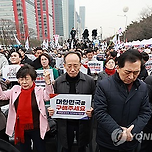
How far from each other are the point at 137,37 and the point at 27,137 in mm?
36108

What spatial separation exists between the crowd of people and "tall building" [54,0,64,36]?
10599 cm

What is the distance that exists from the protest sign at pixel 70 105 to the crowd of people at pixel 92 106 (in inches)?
2.9

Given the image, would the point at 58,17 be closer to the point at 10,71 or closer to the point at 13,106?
the point at 10,71

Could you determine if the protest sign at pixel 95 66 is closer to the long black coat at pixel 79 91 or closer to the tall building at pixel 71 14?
the long black coat at pixel 79 91

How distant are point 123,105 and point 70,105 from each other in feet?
2.20

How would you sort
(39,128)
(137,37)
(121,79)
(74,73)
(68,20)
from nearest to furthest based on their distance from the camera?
(121,79) → (74,73) → (39,128) → (137,37) → (68,20)

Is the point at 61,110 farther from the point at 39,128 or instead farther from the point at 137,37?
the point at 137,37

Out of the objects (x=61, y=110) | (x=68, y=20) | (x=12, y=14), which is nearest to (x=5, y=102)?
(x=61, y=110)

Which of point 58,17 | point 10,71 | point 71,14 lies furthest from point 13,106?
point 71,14

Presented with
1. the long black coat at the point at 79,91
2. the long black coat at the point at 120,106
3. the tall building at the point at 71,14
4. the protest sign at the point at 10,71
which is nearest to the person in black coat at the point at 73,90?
the long black coat at the point at 79,91

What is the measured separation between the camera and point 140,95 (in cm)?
147

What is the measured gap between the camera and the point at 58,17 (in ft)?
349

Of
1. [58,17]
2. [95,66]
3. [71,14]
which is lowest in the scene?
[95,66]

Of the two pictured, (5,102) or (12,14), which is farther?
(12,14)
